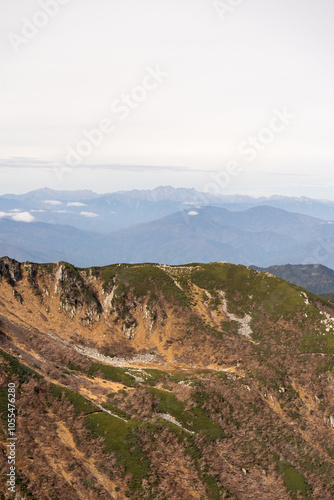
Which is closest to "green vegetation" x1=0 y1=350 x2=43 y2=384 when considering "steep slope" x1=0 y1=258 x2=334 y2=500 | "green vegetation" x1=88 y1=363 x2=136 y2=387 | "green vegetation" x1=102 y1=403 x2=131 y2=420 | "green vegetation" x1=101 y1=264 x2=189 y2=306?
"steep slope" x1=0 y1=258 x2=334 y2=500

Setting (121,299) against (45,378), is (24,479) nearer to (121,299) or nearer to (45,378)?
(45,378)

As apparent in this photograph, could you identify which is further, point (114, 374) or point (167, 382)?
point (167, 382)

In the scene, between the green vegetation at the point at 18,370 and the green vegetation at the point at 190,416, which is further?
the green vegetation at the point at 190,416

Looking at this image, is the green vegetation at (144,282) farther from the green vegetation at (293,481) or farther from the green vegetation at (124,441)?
the green vegetation at (124,441)

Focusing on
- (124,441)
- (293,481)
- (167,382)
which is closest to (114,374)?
(167,382)

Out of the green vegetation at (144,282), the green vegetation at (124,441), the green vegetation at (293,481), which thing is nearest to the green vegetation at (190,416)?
the green vegetation at (124,441)

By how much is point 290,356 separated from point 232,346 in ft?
56.4

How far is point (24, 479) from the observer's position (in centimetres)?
3619

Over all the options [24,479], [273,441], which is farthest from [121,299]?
[24,479]

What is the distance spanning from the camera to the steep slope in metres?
45.0

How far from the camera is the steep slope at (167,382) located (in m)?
45.0

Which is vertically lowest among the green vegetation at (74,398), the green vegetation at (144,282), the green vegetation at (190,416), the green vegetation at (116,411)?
the green vegetation at (190,416)

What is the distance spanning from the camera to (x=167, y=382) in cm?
7469

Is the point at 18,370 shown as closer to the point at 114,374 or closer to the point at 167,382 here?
the point at 114,374
